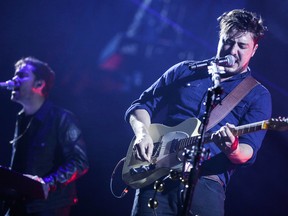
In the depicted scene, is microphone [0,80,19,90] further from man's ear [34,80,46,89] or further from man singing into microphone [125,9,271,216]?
man singing into microphone [125,9,271,216]

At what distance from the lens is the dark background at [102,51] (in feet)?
17.8

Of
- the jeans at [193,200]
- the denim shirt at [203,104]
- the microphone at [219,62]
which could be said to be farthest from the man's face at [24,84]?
the microphone at [219,62]

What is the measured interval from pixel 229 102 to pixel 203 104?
20 cm

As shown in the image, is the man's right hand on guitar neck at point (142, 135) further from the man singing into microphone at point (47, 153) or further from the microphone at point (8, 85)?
the microphone at point (8, 85)

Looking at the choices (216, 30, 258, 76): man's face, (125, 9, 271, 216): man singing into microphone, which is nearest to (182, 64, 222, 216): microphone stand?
(125, 9, 271, 216): man singing into microphone

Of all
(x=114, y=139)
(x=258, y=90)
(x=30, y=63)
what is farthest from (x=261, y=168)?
(x=30, y=63)

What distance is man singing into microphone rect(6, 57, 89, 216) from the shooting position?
4073mm

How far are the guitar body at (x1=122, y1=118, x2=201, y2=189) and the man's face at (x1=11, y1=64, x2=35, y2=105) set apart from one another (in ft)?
6.04

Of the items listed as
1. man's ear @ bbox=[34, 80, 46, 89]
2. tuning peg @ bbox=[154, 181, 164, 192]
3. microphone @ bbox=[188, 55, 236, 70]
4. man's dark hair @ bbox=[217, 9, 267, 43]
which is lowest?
tuning peg @ bbox=[154, 181, 164, 192]

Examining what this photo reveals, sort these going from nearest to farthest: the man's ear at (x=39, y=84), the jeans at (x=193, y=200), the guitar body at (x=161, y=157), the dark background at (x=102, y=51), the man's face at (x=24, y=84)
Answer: the jeans at (x=193, y=200), the guitar body at (x=161, y=157), the man's face at (x=24, y=84), the man's ear at (x=39, y=84), the dark background at (x=102, y=51)

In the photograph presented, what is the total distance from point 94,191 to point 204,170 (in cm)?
268

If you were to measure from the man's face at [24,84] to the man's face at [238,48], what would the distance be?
2.47m

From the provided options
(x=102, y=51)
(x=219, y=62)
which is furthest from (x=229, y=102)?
(x=102, y=51)

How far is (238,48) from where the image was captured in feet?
11.0
